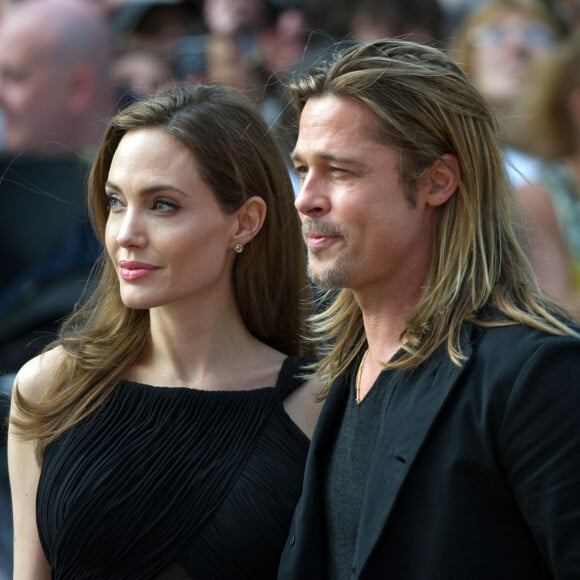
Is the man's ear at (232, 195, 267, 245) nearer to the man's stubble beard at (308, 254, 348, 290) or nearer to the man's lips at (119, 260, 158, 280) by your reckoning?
the man's lips at (119, 260, 158, 280)

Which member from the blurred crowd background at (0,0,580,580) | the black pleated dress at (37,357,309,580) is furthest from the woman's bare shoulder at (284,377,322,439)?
the blurred crowd background at (0,0,580,580)

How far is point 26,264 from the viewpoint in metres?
5.71

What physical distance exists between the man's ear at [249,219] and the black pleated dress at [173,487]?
446mm

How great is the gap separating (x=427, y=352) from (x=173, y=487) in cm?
93

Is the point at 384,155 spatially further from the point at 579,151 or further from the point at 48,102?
the point at 48,102

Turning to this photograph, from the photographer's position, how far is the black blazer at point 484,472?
93.5 inches

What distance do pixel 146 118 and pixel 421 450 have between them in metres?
1.37

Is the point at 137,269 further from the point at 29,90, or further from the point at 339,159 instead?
the point at 29,90

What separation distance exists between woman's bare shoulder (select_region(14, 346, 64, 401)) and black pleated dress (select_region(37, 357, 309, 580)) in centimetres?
19

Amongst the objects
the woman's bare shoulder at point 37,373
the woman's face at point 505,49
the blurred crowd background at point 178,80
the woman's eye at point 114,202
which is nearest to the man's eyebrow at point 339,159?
the woman's eye at point 114,202

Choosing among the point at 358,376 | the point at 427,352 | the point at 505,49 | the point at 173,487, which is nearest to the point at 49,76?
the point at 505,49

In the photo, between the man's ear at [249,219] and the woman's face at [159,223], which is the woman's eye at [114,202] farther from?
the man's ear at [249,219]

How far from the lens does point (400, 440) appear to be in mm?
2557

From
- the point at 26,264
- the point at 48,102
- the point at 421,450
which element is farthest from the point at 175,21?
the point at 421,450
